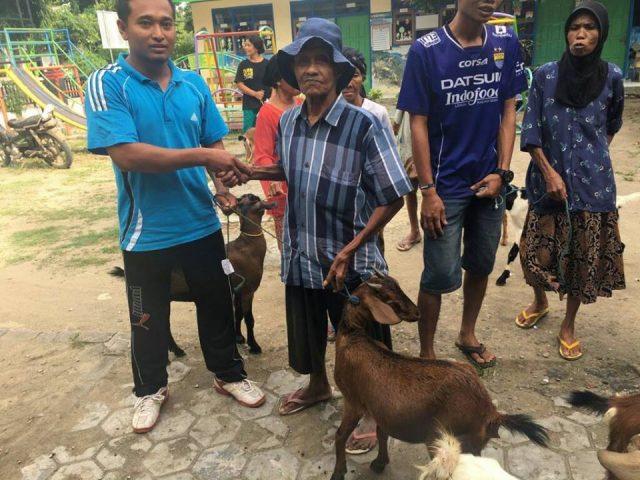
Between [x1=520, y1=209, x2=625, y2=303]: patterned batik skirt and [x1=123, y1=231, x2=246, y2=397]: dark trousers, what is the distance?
2063 mm

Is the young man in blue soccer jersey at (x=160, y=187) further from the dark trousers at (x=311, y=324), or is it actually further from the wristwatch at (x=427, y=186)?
the wristwatch at (x=427, y=186)

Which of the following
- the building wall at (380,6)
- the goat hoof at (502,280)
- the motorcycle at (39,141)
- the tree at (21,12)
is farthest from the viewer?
the tree at (21,12)

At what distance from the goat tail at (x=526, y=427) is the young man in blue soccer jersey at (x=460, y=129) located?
984 mm

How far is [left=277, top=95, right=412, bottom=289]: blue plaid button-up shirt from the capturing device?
7.51 feet

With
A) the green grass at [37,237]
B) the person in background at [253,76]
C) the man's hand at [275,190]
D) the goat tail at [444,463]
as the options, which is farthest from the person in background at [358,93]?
the green grass at [37,237]

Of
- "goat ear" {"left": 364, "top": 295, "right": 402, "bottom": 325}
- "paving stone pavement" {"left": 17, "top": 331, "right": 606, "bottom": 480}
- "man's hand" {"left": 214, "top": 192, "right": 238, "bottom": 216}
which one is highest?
"man's hand" {"left": 214, "top": 192, "right": 238, "bottom": 216}

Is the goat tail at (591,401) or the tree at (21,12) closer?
the goat tail at (591,401)

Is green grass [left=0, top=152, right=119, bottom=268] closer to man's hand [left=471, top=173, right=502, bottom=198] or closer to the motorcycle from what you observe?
the motorcycle

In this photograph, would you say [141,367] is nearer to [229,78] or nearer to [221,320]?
[221,320]

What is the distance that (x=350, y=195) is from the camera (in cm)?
238

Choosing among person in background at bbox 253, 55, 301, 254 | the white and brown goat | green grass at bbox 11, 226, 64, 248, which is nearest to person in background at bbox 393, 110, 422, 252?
person in background at bbox 253, 55, 301, 254

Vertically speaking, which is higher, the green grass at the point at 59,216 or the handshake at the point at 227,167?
the handshake at the point at 227,167

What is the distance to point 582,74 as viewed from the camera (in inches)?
119

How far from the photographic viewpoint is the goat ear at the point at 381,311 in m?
2.28
